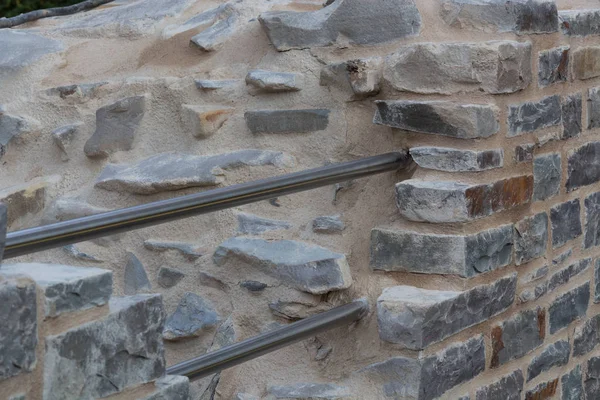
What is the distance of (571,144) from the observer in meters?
2.26

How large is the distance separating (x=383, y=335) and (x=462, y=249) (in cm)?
25

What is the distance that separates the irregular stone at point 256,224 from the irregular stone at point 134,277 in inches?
11.5

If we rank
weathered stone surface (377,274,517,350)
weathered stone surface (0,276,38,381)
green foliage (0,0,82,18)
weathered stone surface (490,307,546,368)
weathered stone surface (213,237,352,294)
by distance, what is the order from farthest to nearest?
green foliage (0,0,82,18), weathered stone surface (490,307,546,368), weathered stone surface (213,237,352,294), weathered stone surface (377,274,517,350), weathered stone surface (0,276,38,381)

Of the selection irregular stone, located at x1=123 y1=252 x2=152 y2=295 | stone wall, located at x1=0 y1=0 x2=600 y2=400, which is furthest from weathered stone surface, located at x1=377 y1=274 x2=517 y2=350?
irregular stone, located at x1=123 y1=252 x2=152 y2=295

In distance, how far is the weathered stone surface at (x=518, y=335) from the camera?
2.06 m

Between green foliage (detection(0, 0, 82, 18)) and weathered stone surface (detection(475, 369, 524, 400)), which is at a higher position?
green foliage (detection(0, 0, 82, 18))

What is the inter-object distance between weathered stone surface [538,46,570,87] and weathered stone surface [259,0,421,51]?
0.33 m

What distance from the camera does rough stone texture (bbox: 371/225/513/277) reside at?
6.17 ft

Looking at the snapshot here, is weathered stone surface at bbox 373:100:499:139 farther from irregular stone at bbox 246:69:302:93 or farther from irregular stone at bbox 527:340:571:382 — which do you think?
irregular stone at bbox 527:340:571:382

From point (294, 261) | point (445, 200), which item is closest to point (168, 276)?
point (294, 261)

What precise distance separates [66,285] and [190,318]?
933mm

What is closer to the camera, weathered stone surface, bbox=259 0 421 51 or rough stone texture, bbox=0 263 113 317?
rough stone texture, bbox=0 263 113 317

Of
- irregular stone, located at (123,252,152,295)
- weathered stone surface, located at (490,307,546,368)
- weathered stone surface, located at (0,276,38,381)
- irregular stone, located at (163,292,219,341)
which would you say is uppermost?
weathered stone surface, located at (0,276,38,381)

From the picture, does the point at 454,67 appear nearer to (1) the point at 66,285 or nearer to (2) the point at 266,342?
(2) the point at 266,342
